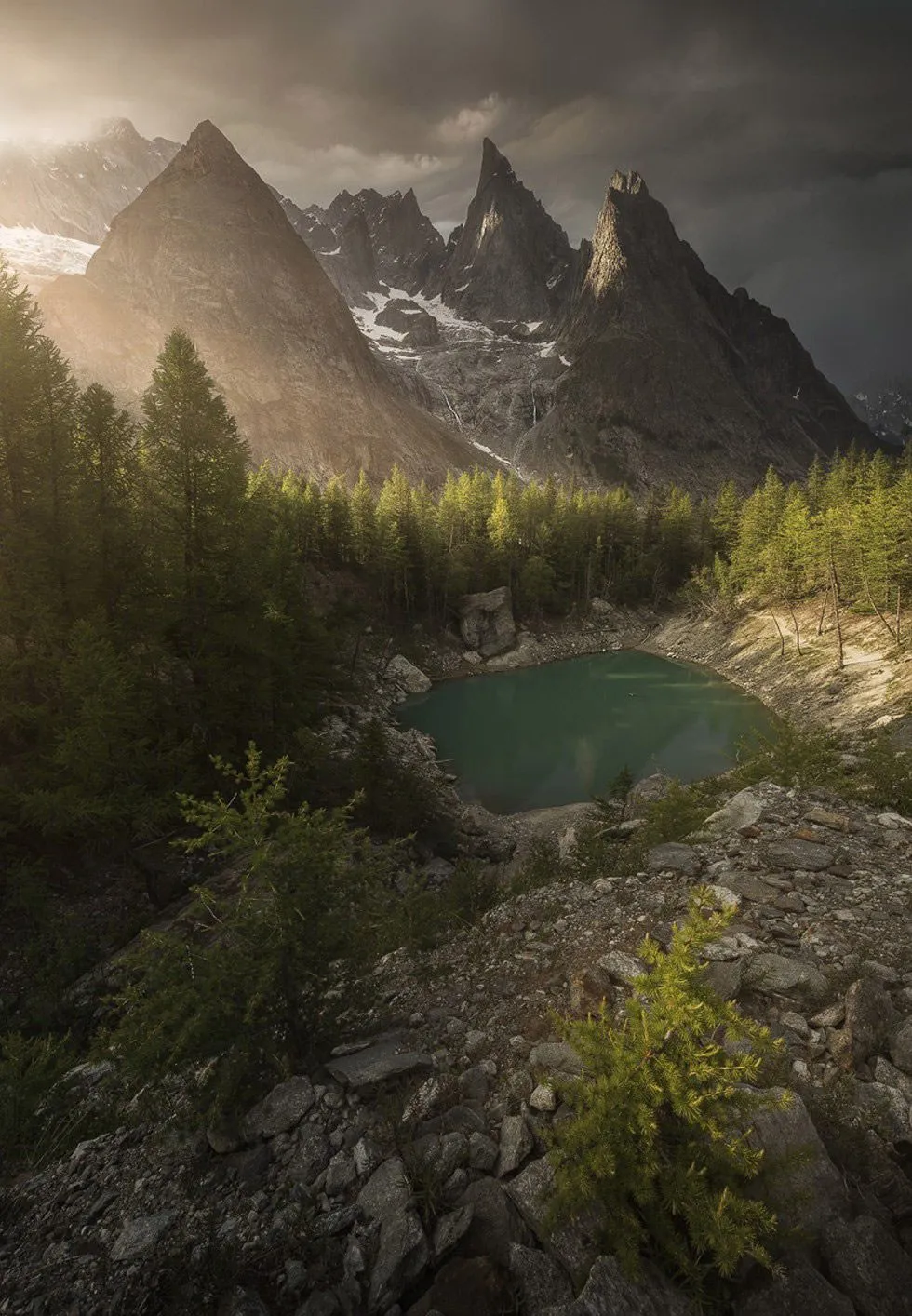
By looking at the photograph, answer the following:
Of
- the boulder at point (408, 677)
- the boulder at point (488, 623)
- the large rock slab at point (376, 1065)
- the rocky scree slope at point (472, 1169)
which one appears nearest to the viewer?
the rocky scree slope at point (472, 1169)

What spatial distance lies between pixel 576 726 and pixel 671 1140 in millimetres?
36068

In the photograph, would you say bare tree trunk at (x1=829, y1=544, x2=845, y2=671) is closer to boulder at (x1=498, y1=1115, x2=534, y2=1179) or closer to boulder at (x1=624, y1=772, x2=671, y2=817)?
boulder at (x1=624, y1=772, x2=671, y2=817)

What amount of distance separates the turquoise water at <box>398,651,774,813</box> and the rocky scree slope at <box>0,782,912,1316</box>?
18.9 meters

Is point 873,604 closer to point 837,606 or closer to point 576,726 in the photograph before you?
point 837,606

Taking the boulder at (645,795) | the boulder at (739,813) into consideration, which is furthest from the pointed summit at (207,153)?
the boulder at (739,813)

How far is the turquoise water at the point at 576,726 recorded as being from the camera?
29900mm

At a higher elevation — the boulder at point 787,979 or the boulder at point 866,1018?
the boulder at point 866,1018

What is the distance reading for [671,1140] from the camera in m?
4.02

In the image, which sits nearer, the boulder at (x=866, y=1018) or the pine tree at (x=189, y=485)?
the boulder at (x=866, y=1018)

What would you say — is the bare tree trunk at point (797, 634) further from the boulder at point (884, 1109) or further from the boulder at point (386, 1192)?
the boulder at point (386, 1192)

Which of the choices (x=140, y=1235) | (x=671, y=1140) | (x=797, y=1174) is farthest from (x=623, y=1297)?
(x=140, y=1235)

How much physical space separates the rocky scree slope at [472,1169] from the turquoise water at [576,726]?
18865mm

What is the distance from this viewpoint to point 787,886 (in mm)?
8992

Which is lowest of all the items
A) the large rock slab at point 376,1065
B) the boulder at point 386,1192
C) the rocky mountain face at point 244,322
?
the large rock slab at point 376,1065
